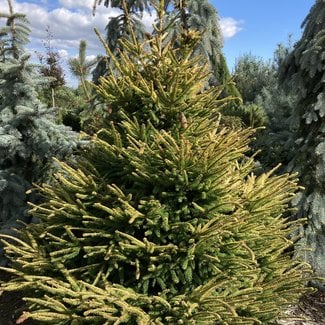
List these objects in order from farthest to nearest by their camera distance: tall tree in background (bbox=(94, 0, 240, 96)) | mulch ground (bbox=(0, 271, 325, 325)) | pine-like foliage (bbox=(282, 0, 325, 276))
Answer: tall tree in background (bbox=(94, 0, 240, 96)), pine-like foliage (bbox=(282, 0, 325, 276)), mulch ground (bbox=(0, 271, 325, 325))

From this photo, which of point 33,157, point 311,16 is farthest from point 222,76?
point 33,157

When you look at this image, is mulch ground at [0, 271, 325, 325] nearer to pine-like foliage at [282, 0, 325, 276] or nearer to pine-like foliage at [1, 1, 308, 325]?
pine-like foliage at [282, 0, 325, 276]

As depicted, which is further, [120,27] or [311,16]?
[120,27]

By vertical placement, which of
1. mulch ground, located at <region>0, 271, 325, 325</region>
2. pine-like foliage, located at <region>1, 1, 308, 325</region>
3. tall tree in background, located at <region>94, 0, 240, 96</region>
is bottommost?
mulch ground, located at <region>0, 271, 325, 325</region>

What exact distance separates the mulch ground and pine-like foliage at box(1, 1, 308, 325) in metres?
1.21

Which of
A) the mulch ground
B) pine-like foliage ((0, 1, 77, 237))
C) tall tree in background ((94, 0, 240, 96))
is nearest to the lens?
the mulch ground

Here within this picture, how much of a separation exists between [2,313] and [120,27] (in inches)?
180

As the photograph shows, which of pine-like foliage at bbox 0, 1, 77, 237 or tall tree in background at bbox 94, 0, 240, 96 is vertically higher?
tall tree in background at bbox 94, 0, 240, 96

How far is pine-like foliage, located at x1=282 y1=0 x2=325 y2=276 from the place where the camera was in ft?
13.1

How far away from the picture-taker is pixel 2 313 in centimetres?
394

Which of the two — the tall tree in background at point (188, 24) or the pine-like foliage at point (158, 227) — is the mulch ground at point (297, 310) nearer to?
the pine-like foliage at point (158, 227)

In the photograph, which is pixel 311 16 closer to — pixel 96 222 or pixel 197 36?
pixel 197 36

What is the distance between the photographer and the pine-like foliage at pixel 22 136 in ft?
14.6

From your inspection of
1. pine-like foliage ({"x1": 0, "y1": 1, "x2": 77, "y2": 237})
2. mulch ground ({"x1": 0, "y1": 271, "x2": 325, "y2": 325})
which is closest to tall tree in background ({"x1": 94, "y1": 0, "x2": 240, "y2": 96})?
pine-like foliage ({"x1": 0, "y1": 1, "x2": 77, "y2": 237})
